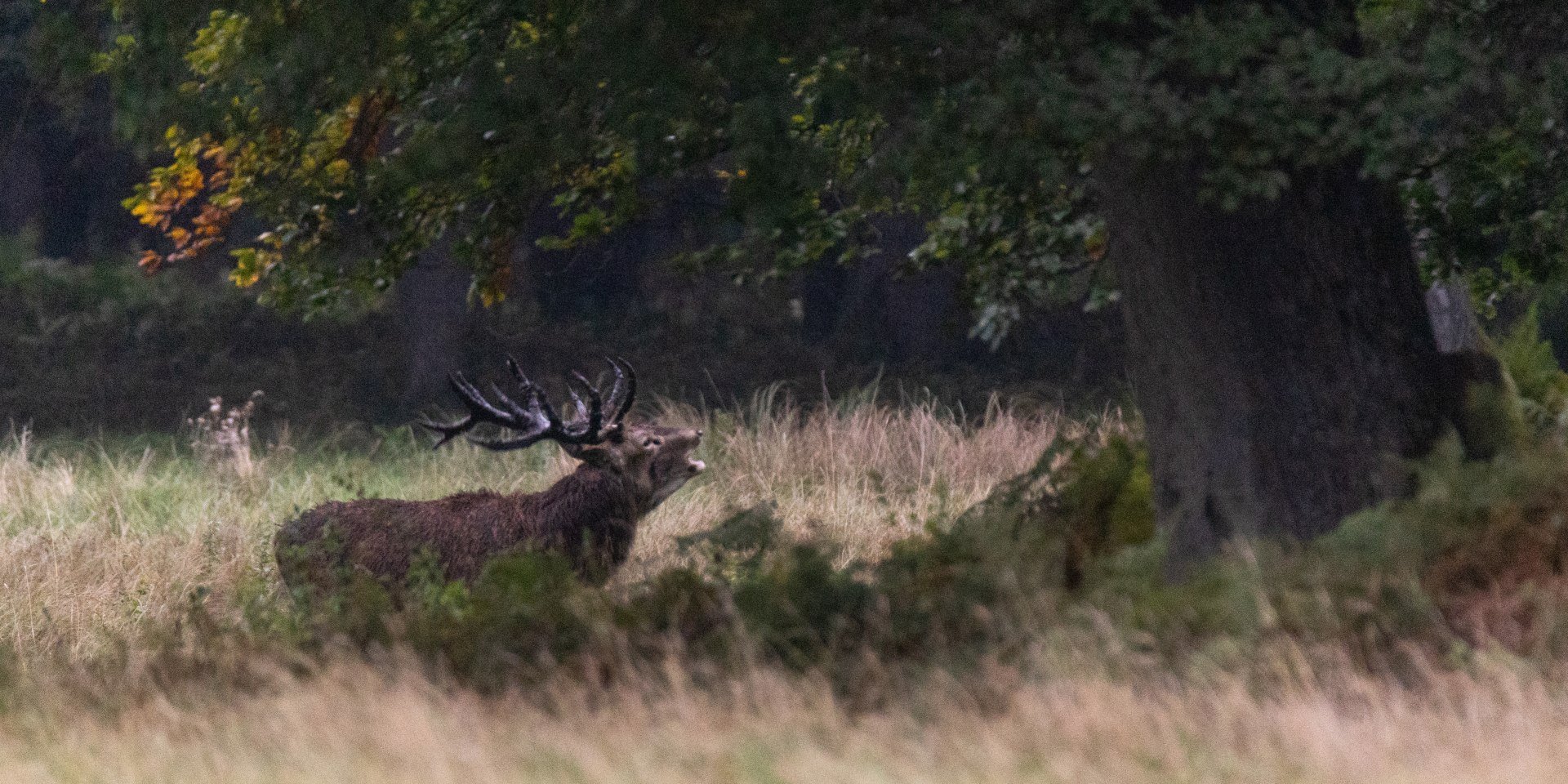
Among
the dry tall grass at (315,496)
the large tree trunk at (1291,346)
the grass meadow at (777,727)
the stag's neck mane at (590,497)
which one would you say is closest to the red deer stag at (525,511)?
the stag's neck mane at (590,497)

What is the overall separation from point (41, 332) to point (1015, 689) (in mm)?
24114

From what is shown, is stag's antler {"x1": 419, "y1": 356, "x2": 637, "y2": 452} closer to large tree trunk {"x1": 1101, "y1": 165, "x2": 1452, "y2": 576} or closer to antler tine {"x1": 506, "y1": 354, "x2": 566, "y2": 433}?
antler tine {"x1": 506, "y1": 354, "x2": 566, "y2": 433}

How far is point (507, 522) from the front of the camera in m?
9.27

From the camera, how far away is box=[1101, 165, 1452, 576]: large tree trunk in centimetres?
698

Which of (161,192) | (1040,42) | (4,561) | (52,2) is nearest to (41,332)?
(52,2)

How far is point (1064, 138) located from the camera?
22.5ft

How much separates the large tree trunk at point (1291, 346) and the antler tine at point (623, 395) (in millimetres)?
3178

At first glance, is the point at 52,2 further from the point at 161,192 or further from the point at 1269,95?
the point at 1269,95

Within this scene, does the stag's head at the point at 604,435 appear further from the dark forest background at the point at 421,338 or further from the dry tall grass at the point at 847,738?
the dark forest background at the point at 421,338

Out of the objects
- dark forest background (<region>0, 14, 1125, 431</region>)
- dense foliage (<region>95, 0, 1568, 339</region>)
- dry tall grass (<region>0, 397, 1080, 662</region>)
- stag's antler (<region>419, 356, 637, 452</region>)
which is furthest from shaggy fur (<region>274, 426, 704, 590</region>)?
dark forest background (<region>0, 14, 1125, 431</region>)

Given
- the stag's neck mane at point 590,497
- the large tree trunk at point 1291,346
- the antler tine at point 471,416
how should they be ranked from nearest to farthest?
the large tree trunk at point 1291,346 → the antler tine at point 471,416 → the stag's neck mane at point 590,497

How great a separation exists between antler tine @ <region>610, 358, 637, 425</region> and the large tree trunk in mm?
3178

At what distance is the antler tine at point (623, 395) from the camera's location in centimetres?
957

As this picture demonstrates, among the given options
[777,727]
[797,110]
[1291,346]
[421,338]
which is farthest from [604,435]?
[421,338]
